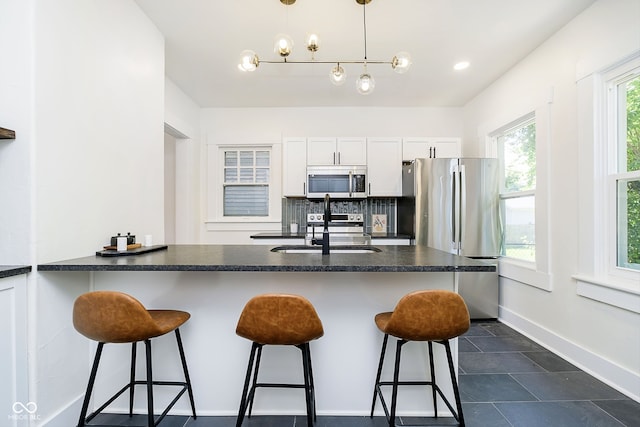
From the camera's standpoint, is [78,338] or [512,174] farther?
[512,174]

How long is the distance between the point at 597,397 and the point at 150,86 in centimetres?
379

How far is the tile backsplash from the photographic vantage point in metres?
4.29

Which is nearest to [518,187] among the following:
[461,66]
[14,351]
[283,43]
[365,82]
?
[461,66]

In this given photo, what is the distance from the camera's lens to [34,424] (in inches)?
56.0

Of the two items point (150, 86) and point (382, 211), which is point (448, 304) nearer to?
point (150, 86)

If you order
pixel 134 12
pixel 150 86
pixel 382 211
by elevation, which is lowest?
pixel 382 211

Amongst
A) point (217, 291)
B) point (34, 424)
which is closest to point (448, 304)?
point (217, 291)

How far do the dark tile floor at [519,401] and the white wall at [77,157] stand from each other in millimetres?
482

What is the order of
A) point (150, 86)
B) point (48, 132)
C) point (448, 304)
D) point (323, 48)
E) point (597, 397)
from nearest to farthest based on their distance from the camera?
1. point (448, 304)
2. point (48, 132)
3. point (597, 397)
4. point (150, 86)
5. point (323, 48)

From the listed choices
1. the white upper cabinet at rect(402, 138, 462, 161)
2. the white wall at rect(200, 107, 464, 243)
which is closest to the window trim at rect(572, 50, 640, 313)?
the white upper cabinet at rect(402, 138, 462, 161)

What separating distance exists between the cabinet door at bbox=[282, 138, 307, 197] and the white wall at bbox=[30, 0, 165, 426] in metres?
1.94

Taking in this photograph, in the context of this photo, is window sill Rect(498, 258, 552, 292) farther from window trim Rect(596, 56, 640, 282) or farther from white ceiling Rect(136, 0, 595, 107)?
white ceiling Rect(136, 0, 595, 107)

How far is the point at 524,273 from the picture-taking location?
2.96 metres

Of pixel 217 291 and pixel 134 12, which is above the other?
pixel 134 12
